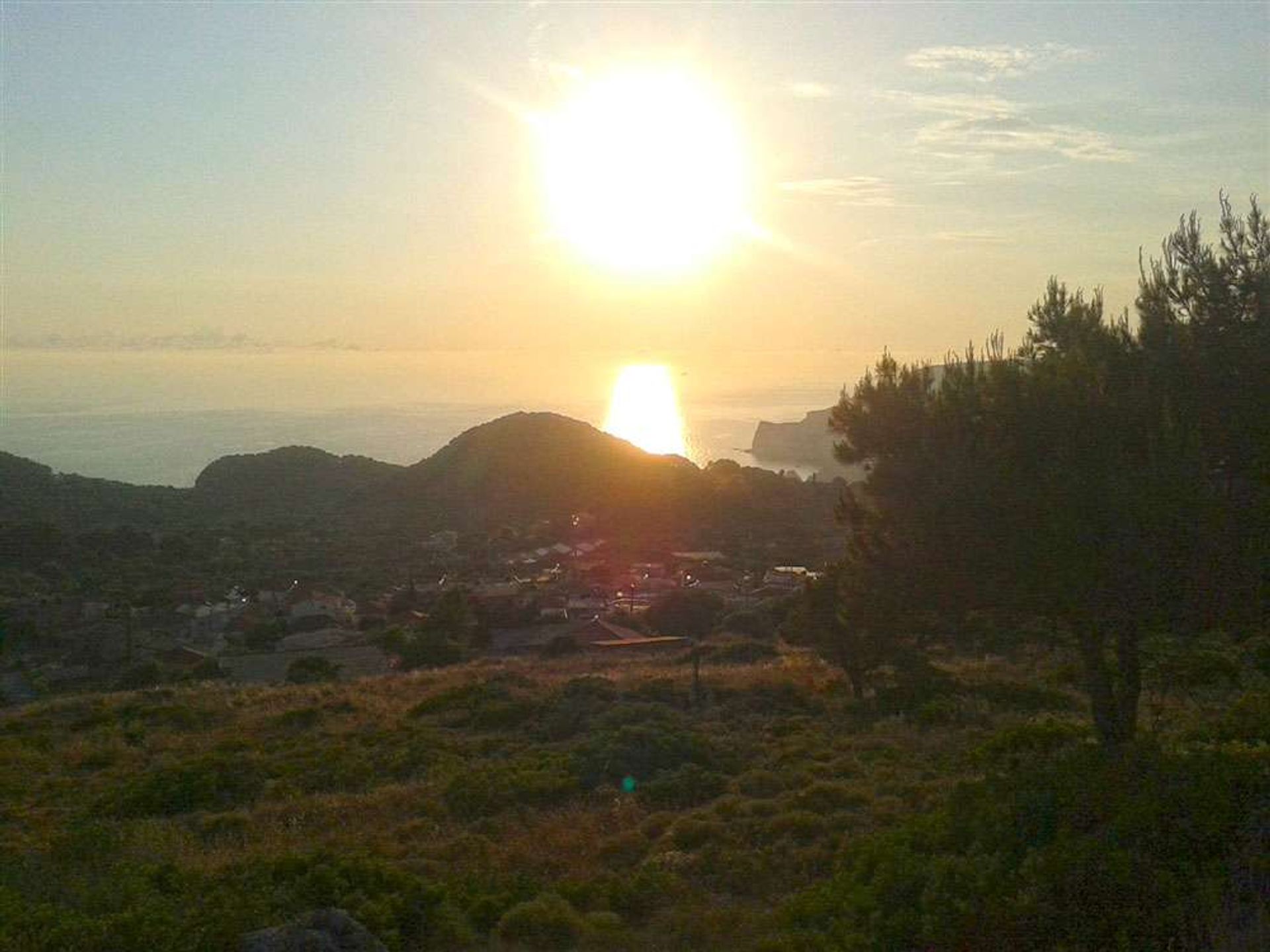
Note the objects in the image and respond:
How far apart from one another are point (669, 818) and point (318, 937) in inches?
175

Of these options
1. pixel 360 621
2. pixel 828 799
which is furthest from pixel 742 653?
pixel 360 621

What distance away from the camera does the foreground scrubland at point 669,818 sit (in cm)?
500

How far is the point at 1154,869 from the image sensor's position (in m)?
4.71

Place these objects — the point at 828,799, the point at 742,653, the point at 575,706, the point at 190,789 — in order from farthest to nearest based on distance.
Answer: the point at 742,653, the point at 575,706, the point at 190,789, the point at 828,799

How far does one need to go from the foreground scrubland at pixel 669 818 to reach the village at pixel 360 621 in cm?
523

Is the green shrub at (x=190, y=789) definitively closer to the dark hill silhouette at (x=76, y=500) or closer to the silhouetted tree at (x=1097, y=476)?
the silhouetted tree at (x=1097, y=476)

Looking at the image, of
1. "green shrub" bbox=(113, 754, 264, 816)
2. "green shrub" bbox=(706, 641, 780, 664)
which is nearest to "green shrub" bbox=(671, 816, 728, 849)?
"green shrub" bbox=(113, 754, 264, 816)

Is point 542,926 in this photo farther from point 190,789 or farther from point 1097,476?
point 190,789

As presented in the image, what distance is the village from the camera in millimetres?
27656

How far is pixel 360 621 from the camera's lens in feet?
120

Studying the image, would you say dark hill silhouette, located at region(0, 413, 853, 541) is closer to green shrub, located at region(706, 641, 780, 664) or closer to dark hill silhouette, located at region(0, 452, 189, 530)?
dark hill silhouette, located at region(0, 452, 189, 530)

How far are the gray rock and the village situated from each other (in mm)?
12593

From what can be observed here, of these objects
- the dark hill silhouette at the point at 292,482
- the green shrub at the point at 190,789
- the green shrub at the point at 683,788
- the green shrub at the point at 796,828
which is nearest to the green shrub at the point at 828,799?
the green shrub at the point at 796,828

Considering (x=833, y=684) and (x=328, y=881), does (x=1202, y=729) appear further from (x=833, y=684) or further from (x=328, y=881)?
(x=833, y=684)
